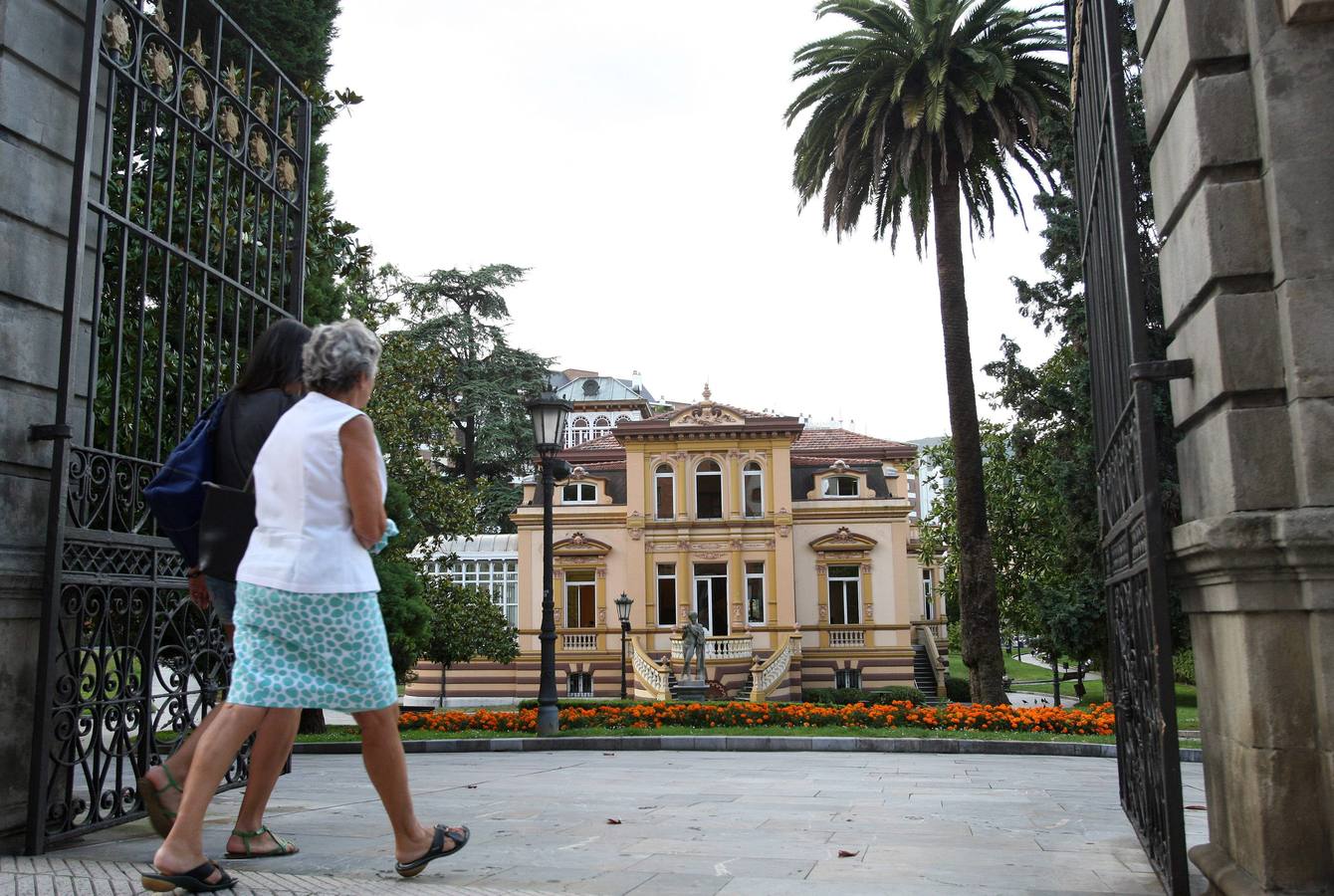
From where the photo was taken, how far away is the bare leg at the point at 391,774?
3.63m

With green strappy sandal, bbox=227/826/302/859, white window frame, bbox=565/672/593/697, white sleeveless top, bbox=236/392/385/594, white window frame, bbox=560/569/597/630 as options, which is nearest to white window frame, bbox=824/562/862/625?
white window frame, bbox=560/569/597/630

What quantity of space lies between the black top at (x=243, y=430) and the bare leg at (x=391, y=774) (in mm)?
1151

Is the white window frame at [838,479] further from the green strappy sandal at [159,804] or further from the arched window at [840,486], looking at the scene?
the green strappy sandal at [159,804]

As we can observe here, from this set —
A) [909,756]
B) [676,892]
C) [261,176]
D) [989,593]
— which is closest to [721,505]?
[989,593]

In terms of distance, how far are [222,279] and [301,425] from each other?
2.77 metres

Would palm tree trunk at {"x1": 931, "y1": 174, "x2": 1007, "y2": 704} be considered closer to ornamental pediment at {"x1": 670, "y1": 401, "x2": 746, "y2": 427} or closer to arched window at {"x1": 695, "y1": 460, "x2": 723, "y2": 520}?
ornamental pediment at {"x1": 670, "y1": 401, "x2": 746, "y2": 427}

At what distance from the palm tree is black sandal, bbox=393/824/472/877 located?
682 inches

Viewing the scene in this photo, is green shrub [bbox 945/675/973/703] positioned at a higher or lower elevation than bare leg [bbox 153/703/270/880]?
lower

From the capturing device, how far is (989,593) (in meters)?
20.2

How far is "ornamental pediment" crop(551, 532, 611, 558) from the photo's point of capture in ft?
131

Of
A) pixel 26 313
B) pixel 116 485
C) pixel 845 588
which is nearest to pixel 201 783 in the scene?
pixel 116 485

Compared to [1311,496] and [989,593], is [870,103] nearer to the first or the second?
[989,593]

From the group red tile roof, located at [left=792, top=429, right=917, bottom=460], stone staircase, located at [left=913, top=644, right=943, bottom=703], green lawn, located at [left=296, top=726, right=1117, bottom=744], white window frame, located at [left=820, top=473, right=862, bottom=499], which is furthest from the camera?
red tile roof, located at [left=792, top=429, right=917, bottom=460]

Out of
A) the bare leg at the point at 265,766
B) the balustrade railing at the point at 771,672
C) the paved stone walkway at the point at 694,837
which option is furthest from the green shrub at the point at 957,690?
the bare leg at the point at 265,766
